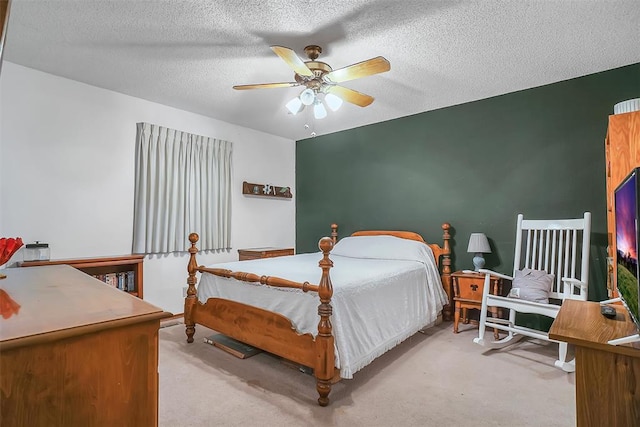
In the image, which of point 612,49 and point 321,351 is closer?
point 321,351

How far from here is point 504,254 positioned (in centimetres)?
344

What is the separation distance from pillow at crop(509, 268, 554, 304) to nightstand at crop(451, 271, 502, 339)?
0.75 ft

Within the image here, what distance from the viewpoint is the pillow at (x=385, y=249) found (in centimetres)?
347

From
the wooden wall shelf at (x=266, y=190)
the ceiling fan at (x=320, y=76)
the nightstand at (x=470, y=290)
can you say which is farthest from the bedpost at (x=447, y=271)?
the wooden wall shelf at (x=266, y=190)

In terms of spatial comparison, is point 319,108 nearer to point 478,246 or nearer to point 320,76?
point 320,76

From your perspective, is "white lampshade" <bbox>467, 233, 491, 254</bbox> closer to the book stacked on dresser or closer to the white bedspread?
the white bedspread

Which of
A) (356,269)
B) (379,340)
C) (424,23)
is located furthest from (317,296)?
(424,23)

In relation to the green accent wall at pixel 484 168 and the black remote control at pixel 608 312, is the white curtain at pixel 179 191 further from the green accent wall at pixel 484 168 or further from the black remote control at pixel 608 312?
the black remote control at pixel 608 312

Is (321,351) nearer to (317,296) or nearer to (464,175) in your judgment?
(317,296)

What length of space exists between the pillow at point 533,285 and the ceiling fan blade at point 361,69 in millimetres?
2148

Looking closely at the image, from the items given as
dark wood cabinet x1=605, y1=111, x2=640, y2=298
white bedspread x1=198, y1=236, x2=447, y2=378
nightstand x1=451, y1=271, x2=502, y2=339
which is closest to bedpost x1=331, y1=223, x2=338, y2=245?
white bedspread x1=198, y1=236, x2=447, y2=378

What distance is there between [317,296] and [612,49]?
2.90 metres

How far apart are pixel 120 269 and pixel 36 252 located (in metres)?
0.74

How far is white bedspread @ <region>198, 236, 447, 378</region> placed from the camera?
6.98 feet
